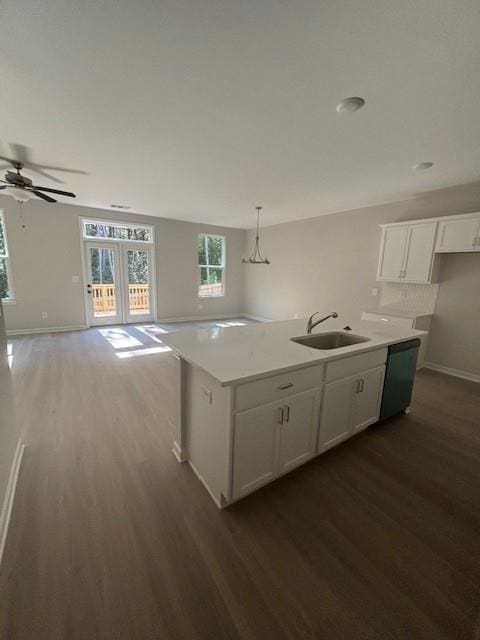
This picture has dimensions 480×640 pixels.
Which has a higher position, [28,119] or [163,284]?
[28,119]

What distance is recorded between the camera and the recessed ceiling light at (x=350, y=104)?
73.2 inches

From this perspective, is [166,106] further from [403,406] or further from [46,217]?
[46,217]

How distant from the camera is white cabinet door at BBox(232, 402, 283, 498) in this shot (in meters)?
A: 1.50

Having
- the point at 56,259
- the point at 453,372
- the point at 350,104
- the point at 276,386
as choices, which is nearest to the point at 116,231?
the point at 56,259

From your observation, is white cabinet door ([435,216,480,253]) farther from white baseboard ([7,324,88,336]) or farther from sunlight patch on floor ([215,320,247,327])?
white baseboard ([7,324,88,336])

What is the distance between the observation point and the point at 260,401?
1533 millimetres

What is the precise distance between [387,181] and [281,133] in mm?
1991

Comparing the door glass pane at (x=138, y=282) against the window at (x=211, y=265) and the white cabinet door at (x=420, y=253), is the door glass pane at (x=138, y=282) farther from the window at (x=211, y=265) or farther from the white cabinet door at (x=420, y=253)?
the white cabinet door at (x=420, y=253)

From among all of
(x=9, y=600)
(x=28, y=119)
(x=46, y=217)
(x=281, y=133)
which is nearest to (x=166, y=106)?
(x=281, y=133)

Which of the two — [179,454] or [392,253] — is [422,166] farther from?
[179,454]

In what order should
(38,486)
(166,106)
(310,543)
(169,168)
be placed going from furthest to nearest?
(169,168)
(166,106)
(38,486)
(310,543)

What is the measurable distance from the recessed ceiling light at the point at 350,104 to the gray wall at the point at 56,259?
5.28 m

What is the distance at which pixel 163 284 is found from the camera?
21.9ft

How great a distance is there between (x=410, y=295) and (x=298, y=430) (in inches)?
146
